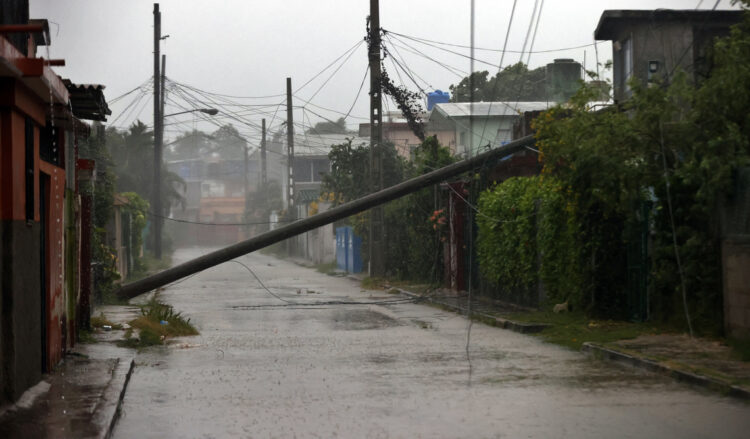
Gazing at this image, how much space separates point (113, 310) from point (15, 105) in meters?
13.2

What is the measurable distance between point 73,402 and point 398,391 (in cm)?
336

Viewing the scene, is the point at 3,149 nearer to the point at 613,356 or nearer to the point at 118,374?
the point at 118,374

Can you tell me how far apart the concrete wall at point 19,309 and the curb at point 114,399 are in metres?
0.82

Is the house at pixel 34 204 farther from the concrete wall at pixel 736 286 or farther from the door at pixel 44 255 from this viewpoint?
the concrete wall at pixel 736 286

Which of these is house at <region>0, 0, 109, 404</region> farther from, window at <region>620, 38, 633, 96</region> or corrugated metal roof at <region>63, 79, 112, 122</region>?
window at <region>620, 38, 633, 96</region>

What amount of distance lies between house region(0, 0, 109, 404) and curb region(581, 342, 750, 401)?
7.10 metres

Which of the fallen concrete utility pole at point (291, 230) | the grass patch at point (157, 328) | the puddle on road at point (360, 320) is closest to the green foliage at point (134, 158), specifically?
the fallen concrete utility pole at point (291, 230)

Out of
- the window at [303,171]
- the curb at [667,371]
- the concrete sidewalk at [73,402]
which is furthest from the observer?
the window at [303,171]

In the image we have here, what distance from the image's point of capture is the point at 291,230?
22531 millimetres

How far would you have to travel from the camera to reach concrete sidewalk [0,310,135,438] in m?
8.08

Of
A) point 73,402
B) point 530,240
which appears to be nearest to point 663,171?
point 530,240

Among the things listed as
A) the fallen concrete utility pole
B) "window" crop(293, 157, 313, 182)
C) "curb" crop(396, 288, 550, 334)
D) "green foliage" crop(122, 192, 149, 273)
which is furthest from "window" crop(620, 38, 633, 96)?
"window" crop(293, 157, 313, 182)

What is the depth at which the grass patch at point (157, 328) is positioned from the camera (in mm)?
15648

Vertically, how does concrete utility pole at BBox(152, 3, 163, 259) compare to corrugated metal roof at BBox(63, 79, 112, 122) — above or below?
above
